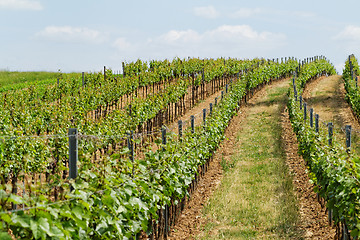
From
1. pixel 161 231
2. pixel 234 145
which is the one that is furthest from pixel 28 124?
pixel 161 231

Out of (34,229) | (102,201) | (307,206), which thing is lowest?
(307,206)

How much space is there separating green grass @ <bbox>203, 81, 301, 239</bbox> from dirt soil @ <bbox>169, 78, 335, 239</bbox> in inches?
7.8

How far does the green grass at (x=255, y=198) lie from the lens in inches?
295

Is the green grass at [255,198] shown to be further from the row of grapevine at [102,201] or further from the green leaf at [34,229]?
the green leaf at [34,229]

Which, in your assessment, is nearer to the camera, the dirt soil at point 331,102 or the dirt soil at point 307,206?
the dirt soil at point 307,206

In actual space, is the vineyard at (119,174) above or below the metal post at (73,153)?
below

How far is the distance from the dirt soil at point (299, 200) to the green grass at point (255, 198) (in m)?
0.20

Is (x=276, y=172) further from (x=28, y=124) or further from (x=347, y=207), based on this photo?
(x=28, y=124)

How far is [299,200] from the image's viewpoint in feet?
29.9

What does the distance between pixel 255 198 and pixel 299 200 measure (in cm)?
102

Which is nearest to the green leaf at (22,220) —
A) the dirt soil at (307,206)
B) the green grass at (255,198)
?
the green grass at (255,198)

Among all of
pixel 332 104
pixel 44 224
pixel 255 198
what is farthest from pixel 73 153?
pixel 332 104

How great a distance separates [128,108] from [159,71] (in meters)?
13.0

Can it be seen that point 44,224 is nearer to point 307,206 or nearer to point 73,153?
point 73,153
